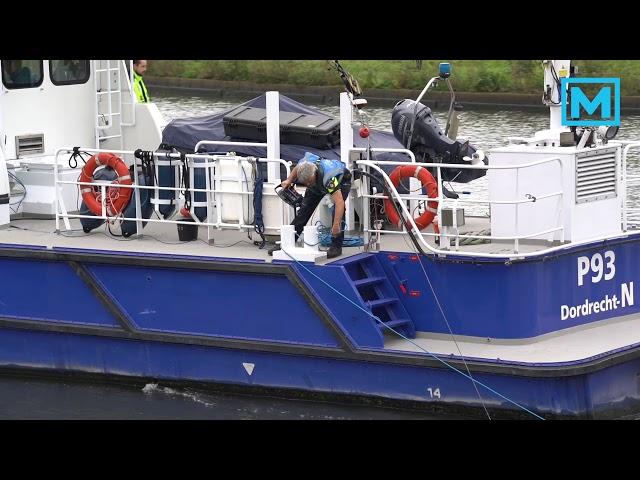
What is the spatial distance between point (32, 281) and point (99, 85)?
106 inches

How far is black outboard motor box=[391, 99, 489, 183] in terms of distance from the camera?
1236cm

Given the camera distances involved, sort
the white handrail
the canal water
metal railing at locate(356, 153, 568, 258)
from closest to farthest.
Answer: metal railing at locate(356, 153, 568, 258)
the canal water
the white handrail

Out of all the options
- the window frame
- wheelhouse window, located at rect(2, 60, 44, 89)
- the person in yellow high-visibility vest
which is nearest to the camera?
wheelhouse window, located at rect(2, 60, 44, 89)

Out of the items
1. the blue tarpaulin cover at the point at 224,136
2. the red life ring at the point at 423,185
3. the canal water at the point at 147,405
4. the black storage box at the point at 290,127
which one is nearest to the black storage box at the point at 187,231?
the blue tarpaulin cover at the point at 224,136

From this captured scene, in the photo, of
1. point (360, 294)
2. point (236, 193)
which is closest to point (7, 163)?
point (236, 193)

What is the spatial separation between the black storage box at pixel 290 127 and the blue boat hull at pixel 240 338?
140 centimetres

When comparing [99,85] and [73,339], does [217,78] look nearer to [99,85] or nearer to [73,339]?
[99,85]

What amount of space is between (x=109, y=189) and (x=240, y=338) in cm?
180

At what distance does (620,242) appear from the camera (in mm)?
11648

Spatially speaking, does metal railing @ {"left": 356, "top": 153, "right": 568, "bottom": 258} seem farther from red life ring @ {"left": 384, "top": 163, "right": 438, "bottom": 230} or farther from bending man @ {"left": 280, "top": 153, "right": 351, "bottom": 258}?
bending man @ {"left": 280, "top": 153, "right": 351, "bottom": 258}

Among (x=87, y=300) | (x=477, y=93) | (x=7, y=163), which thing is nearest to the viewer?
(x=87, y=300)

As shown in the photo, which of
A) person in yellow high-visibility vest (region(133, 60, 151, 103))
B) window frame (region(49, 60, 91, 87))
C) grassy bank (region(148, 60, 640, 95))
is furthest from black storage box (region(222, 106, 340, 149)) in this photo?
grassy bank (region(148, 60, 640, 95))

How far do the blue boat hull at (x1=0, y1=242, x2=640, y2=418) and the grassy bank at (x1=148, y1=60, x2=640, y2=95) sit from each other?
50.5 feet

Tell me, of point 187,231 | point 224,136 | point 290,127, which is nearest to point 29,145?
point 224,136
